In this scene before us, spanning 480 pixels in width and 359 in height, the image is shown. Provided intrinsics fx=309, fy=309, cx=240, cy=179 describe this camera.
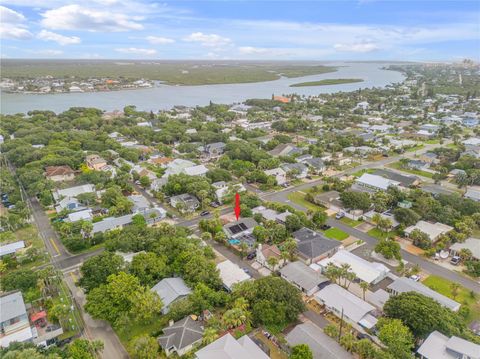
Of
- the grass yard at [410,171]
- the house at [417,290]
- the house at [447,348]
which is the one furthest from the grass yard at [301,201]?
the grass yard at [410,171]

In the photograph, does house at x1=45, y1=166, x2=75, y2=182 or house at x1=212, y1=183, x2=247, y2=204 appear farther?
house at x1=45, y1=166, x2=75, y2=182

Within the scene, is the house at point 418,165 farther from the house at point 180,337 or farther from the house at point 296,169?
the house at point 180,337

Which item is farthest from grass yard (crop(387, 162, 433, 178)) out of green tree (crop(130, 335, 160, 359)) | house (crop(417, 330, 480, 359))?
green tree (crop(130, 335, 160, 359))

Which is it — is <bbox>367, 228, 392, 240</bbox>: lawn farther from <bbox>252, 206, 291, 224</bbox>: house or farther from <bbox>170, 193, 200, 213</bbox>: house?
<bbox>170, 193, 200, 213</bbox>: house

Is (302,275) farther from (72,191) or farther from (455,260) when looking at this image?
(72,191)

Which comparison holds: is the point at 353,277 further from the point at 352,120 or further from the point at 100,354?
the point at 352,120

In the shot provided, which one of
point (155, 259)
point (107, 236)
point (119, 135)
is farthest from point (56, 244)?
point (119, 135)

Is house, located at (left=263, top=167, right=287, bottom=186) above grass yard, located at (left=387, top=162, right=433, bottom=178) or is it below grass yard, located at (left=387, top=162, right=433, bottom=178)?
above
